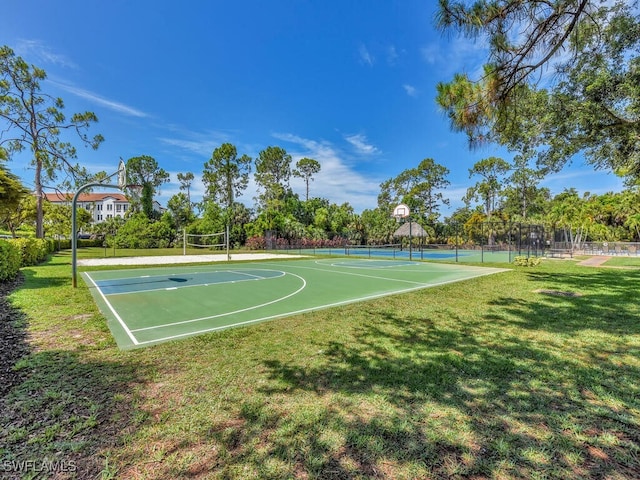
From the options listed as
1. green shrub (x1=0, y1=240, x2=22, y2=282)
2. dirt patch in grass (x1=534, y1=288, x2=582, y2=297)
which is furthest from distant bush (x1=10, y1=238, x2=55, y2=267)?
dirt patch in grass (x1=534, y1=288, x2=582, y2=297)

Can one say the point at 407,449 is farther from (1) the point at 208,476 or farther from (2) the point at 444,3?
(2) the point at 444,3

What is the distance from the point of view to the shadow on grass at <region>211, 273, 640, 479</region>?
5.57 ft

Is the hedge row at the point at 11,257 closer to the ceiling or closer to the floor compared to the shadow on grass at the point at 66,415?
closer to the ceiling

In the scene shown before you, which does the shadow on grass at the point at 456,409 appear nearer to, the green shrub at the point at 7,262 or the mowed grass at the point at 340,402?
the mowed grass at the point at 340,402

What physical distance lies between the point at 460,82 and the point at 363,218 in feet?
109

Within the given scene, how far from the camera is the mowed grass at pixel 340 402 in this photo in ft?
5.60

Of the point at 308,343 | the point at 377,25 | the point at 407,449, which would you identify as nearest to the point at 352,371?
the point at 308,343


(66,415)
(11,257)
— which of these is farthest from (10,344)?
(11,257)

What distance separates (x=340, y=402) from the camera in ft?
7.73

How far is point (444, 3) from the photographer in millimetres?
3955

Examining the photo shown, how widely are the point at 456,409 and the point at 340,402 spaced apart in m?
0.88

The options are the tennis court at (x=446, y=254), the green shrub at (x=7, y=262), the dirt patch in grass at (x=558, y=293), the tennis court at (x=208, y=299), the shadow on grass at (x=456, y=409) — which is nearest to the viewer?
the shadow on grass at (x=456, y=409)

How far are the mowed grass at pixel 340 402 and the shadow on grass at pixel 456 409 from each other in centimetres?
1

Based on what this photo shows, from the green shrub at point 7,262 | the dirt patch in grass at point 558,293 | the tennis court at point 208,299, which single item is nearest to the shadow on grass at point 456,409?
the tennis court at point 208,299
